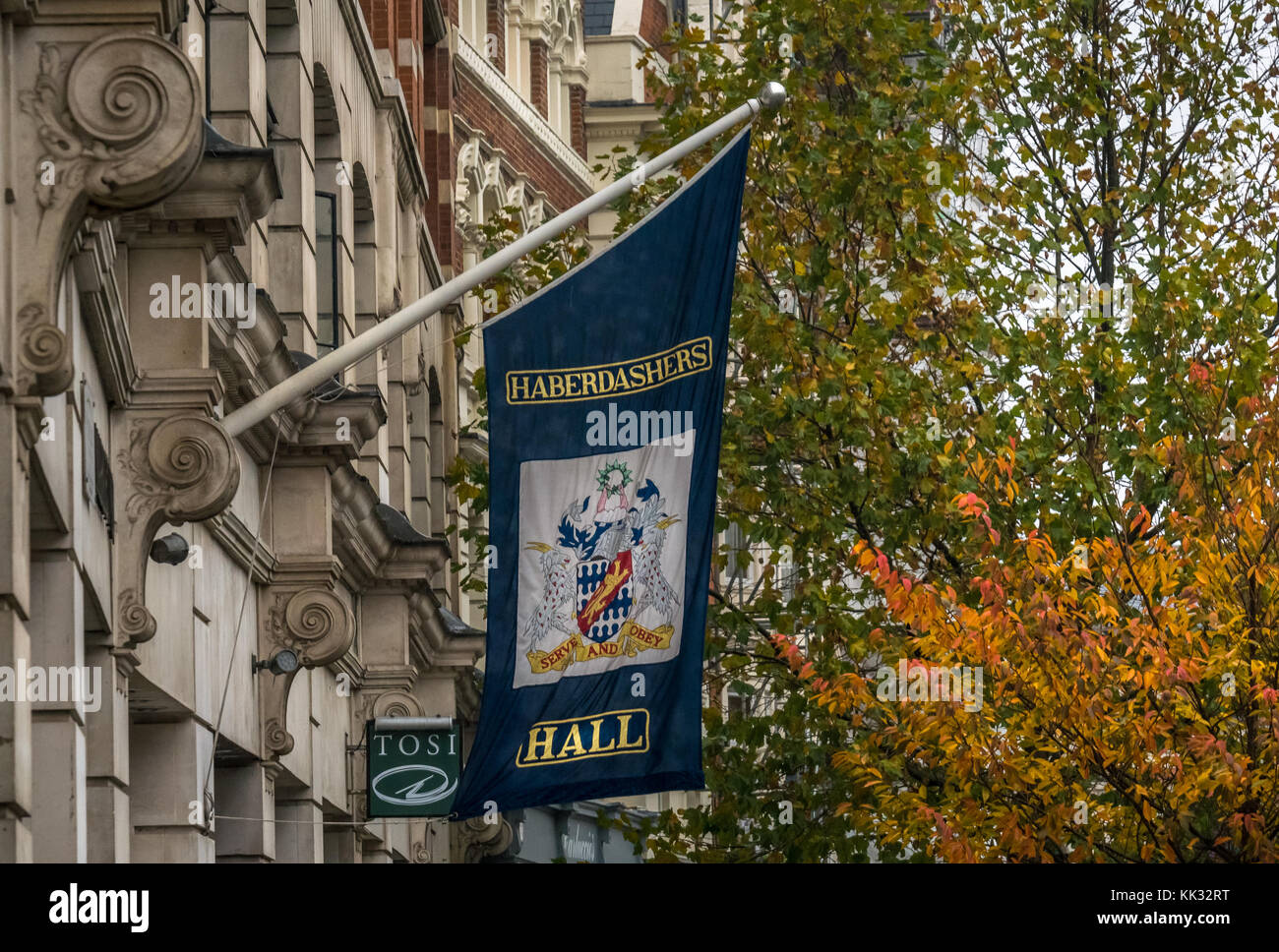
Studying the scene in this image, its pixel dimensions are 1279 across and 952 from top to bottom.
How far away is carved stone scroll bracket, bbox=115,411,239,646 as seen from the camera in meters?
12.1

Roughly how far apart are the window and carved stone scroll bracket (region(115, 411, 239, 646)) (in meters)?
9.05

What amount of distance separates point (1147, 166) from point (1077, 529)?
15.6ft

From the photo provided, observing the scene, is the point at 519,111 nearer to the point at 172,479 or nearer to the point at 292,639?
the point at 292,639

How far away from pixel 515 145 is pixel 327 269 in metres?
16.2

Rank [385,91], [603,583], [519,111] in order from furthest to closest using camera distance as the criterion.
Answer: [519,111], [385,91], [603,583]

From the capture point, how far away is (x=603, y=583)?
12.1 meters

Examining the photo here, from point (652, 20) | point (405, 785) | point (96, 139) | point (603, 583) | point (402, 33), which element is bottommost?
point (405, 785)

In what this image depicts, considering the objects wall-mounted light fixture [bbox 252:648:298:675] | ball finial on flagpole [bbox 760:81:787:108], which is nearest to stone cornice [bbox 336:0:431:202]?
wall-mounted light fixture [bbox 252:648:298:675]

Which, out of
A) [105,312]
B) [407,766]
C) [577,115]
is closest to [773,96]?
[105,312]

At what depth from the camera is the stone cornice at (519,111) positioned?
3359cm

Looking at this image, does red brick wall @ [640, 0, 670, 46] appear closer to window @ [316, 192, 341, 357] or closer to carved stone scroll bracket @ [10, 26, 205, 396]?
window @ [316, 192, 341, 357]

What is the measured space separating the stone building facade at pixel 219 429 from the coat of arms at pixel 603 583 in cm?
175

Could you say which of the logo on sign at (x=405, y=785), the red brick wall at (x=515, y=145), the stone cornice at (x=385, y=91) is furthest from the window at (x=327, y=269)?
the red brick wall at (x=515, y=145)
